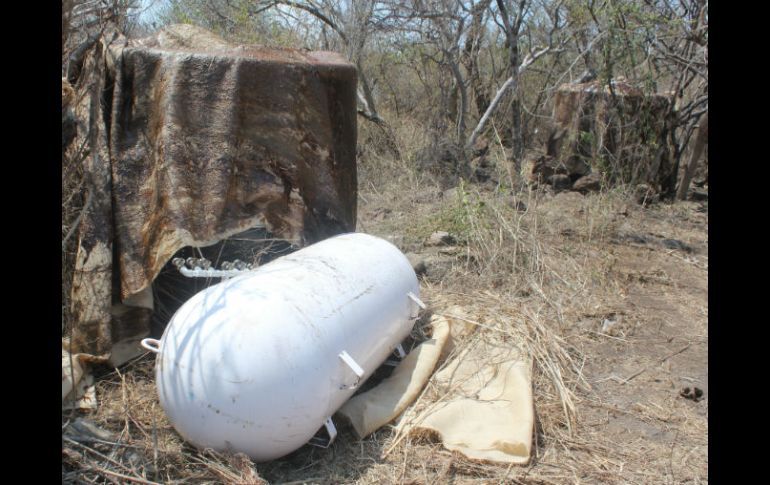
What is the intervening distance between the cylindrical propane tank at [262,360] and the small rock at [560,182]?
6.58 meters

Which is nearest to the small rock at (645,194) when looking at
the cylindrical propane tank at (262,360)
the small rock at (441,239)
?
the small rock at (441,239)

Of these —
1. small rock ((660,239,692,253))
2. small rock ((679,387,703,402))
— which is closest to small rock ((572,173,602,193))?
small rock ((660,239,692,253))

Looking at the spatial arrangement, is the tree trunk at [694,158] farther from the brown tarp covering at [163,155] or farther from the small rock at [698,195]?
the brown tarp covering at [163,155]

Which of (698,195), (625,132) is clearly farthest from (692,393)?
(698,195)

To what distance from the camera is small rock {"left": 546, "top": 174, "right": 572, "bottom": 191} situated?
9.20 m

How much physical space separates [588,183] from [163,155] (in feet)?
22.0

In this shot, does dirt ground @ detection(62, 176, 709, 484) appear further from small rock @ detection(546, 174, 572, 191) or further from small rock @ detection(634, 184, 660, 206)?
small rock @ detection(546, 174, 572, 191)

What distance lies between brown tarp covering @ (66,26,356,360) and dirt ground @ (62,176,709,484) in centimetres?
51

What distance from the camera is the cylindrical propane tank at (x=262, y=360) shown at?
2.69m

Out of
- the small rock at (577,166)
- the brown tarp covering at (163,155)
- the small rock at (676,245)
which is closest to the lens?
the brown tarp covering at (163,155)

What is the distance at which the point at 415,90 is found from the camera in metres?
11.4

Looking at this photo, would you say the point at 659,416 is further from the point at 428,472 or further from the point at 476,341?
the point at 428,472
